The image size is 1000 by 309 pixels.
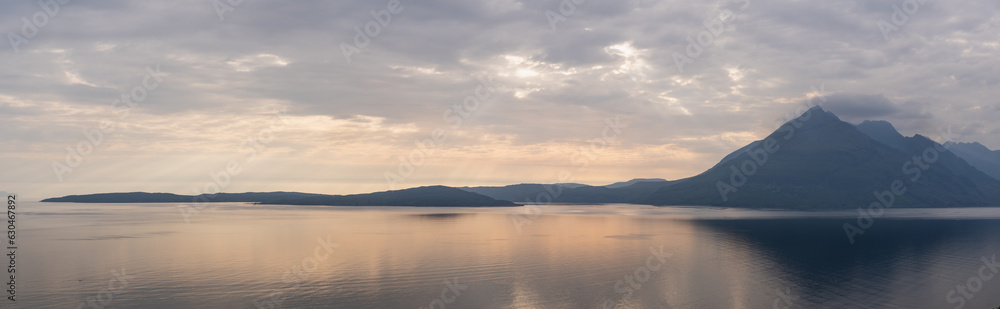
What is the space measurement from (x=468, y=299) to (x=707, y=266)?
146 feet

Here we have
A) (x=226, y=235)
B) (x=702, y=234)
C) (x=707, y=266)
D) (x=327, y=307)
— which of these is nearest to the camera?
(x=327, y=307)

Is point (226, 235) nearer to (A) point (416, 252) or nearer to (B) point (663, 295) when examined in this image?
(A) point (416, 252)

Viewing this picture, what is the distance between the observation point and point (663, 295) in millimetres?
61594

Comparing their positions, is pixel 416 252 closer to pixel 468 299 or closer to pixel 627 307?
pixel 468 299

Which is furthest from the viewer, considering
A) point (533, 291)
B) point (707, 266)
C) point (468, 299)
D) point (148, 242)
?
point (148, 242)

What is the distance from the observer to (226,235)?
137000 mm

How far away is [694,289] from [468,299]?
93.9 ft

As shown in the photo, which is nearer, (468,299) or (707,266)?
(468,299)

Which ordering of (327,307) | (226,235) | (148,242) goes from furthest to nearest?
(226,235)
(148,242)
(327,307)

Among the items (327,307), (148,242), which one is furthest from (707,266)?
(148,242)

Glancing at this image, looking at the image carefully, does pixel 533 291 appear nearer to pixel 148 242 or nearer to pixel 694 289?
pixel 694 289

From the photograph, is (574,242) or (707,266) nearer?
(707,266)

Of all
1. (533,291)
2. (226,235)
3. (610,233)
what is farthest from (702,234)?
(226,235)

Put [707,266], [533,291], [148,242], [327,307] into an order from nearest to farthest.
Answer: [327,307] < [533,291] < [707,266] < [148,242]
